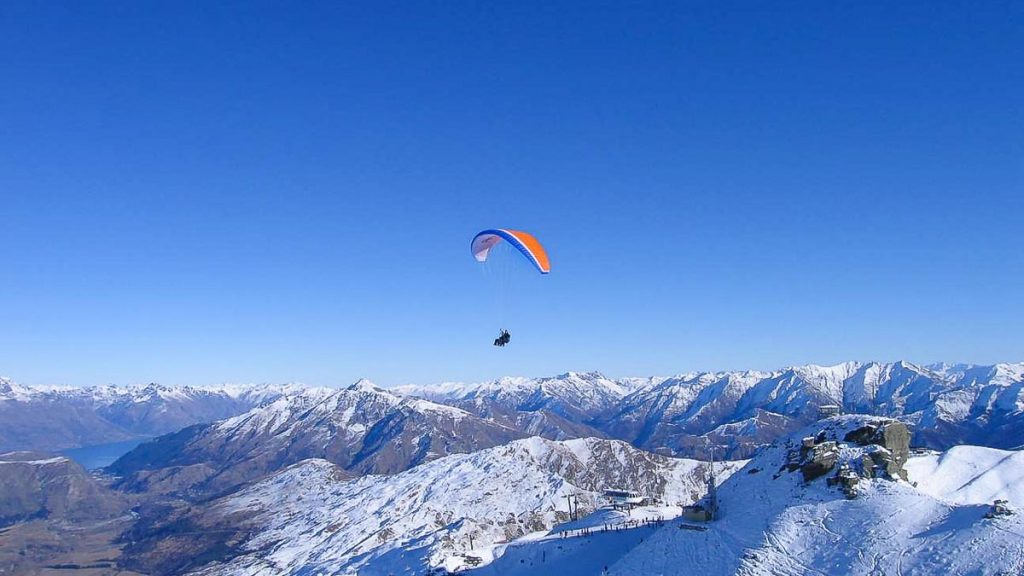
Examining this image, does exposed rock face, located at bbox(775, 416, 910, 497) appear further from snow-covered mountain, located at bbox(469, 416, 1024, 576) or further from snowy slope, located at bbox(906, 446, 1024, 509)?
snowy slope, located at bbox(906, 446, 1024, 509)

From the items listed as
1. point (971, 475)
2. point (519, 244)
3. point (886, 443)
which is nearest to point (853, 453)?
point (886, 443)

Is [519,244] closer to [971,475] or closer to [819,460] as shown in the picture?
[819,460]

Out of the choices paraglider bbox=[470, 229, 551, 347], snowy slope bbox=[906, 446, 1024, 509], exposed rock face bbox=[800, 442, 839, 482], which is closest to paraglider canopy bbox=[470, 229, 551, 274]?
paraglider bbox=[470, 229, 551, 347]

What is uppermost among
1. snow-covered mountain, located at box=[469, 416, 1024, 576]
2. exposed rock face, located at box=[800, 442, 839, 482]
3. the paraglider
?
the paraglider

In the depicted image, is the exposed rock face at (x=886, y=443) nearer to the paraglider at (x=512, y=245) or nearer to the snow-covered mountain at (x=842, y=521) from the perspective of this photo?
the snow-covered mountain at (x=842, y=521)

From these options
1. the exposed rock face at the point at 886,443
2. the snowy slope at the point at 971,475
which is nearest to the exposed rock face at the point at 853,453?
the exposed rock face at the point at 886,443

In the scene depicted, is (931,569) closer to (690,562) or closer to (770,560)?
(770,560)
